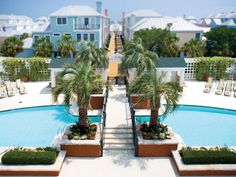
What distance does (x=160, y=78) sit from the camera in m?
13.7

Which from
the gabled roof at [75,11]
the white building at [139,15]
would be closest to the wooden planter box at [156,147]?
the gabled roof at [75,11]

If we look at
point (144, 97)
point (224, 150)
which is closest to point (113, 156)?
point (144, 97)

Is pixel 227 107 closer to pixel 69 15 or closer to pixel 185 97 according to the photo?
pixel 185 97

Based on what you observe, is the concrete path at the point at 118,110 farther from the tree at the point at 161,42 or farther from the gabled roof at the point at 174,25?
the gabled roof at the point at 174,25

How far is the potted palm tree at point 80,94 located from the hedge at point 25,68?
1483cm

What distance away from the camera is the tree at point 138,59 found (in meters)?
20.9

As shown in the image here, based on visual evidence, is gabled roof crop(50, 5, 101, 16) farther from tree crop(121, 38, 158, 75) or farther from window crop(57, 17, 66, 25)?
tree crop(121, 38, 158, 75)

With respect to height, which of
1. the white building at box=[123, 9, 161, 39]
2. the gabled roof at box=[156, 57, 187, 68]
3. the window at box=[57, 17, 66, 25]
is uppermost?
the white building at box=[123, 9, 161, 39]

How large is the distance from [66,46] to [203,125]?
2443 cm

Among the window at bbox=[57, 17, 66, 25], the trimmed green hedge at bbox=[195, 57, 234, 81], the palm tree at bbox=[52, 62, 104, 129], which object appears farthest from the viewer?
the window at bbox=[57, 17, 66, 25]

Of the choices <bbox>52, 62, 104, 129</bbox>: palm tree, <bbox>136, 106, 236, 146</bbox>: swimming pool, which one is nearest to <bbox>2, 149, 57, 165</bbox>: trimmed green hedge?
<bbox>52, 62, 104, 129</bbox>: palm tree

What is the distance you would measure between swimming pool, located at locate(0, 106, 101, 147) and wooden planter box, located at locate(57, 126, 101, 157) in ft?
9.29

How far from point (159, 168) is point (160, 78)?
15.3 ft

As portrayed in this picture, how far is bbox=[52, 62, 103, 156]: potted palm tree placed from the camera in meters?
13.3
